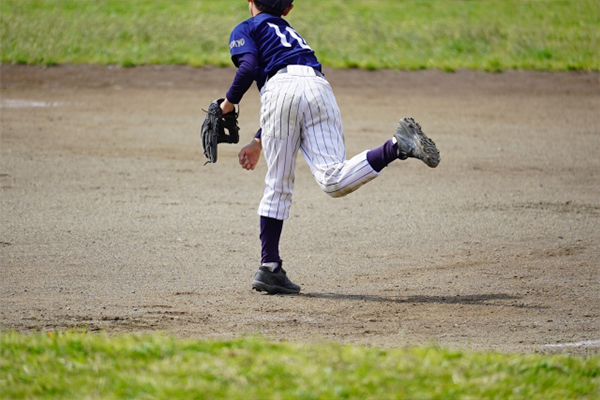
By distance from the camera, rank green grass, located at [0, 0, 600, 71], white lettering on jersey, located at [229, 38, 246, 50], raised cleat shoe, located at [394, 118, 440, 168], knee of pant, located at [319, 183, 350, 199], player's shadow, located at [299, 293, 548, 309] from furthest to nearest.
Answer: green grass, located at [0, 0, 600, 71] → player's shadow, located at [299, 293, 548, 309] → white lettering on jersey, located at [229, 38, 246, 50] → knee of pant, located at [319, 183, 350, 199] → raised cleat shoe, located at [394, 118, 440, 168]

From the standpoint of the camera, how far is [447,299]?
14.3ft

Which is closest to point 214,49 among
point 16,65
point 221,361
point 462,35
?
point 16,65

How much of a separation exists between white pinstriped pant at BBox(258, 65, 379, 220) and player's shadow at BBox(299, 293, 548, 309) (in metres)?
0.58

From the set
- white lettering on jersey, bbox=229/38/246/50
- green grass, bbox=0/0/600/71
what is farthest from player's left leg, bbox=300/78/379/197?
green grass, bbox=0/0/600/71

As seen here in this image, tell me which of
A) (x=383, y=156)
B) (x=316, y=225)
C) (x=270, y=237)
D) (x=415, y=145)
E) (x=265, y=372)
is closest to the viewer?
(x=265, y=372)

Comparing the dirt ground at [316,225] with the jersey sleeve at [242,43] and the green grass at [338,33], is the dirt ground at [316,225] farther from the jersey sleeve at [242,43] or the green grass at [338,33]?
the green grass at [338,33]

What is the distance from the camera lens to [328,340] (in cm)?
356

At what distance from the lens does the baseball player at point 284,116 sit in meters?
4.08

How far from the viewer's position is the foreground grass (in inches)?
103

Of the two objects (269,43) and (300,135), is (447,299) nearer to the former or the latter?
(300,135)

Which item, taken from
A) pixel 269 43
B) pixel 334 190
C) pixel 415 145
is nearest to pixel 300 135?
pixel 334 190

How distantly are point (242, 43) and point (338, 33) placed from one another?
11452mm

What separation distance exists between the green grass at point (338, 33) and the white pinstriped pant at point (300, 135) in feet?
27.7

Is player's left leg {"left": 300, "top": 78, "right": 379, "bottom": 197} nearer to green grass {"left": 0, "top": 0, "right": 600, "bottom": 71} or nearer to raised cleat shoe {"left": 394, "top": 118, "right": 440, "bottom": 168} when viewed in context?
raised cleat shoe {"left": 394, "top": 118, "right": 440, "bottom": 168}
